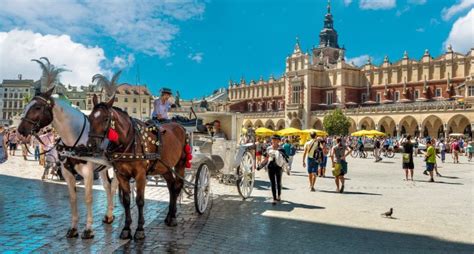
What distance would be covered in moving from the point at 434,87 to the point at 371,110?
32.3ft

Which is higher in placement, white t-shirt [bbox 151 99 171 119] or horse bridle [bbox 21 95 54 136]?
white t-shirt [bbox 151 99 171 119]

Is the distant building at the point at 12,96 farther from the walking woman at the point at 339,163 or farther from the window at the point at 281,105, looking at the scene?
the walking woman at the point at 339,163

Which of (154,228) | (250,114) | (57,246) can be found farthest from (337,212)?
(250,114)

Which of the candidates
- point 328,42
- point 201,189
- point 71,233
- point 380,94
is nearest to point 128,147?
point 71,233

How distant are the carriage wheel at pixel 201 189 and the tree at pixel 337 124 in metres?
44.7

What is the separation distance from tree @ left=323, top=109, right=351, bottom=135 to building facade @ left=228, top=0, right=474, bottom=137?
6.95ft

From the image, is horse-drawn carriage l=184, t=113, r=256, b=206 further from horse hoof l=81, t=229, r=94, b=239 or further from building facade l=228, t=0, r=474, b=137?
building facade l=228, t=0, r=474, b=137

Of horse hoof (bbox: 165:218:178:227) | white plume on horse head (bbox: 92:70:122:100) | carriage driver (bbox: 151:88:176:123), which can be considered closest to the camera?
white plume on horse head (bbox: 92:70:122:100)

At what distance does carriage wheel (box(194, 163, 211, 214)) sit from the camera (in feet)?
25.1

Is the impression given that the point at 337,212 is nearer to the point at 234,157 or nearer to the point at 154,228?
the point at 234,157

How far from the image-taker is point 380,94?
6053 centimetres

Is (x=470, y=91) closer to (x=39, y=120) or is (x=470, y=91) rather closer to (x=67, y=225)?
(x=67, y=225)

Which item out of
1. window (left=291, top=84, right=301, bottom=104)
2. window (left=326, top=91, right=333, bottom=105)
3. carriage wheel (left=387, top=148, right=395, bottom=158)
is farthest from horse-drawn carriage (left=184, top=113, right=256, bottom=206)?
window (left=291, top=84, right=301, bottom=104)

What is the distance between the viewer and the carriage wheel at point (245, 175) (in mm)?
10055
